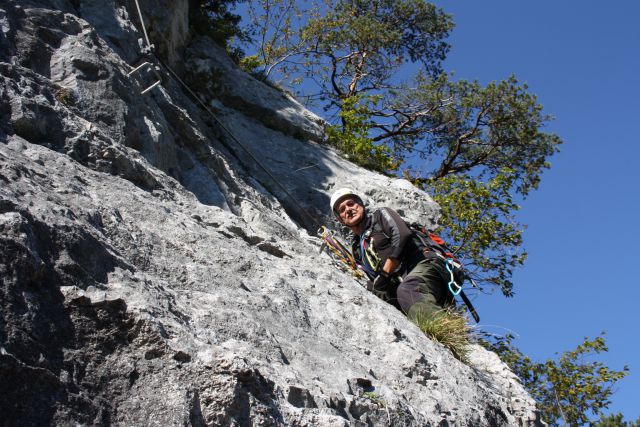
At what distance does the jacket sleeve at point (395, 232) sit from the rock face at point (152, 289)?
2.06ft

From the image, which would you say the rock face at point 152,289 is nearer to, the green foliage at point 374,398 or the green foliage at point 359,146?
the green foliage at point 374,398

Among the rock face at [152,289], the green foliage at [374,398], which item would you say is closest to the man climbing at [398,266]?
the rock face at [152,289]

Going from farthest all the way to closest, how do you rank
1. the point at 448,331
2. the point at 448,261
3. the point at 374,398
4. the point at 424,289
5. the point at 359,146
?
1. the point at 359,146
2. the point at 448,261
3. the point at 424,289
4. the point at 448,331
5. the point at 374,398

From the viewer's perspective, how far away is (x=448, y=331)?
5.17 meters

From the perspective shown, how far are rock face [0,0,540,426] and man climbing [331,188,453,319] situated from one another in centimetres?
51

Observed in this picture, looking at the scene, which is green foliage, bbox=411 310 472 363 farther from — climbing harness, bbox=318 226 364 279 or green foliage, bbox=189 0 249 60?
green foliage, bbox=189 0 249 60

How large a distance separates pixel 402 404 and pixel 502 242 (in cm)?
959

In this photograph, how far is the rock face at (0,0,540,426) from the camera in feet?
8.23

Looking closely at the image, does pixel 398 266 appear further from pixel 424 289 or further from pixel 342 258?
pixel 342 258

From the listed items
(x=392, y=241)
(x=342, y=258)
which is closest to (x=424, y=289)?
(x=392, y=241)

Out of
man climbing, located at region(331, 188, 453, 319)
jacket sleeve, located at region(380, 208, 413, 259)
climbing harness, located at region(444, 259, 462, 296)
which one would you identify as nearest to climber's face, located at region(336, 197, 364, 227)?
man climbing, located at region(331, 188, 453, 319)

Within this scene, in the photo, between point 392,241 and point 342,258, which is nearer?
point 392,241

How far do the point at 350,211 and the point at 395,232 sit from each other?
0.79 metres

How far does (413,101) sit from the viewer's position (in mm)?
17328
